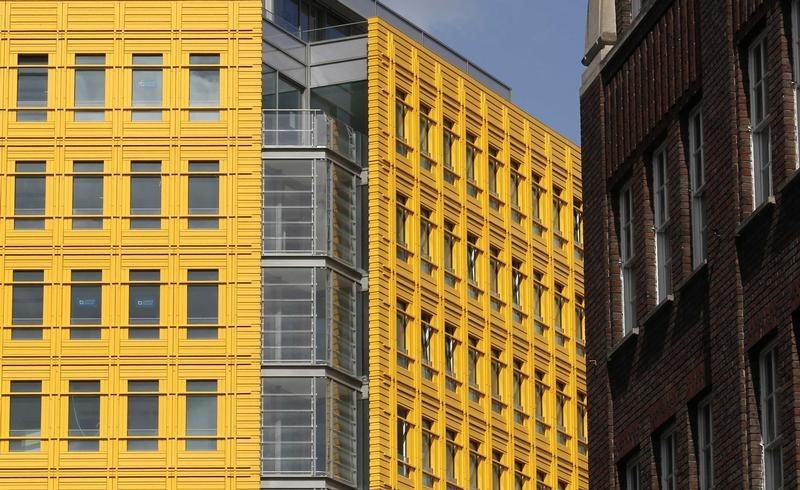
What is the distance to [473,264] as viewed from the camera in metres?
84.2

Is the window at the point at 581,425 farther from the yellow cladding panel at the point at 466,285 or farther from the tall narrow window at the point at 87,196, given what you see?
the tall narrow window at the point at 87,196

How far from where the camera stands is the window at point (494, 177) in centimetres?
8581

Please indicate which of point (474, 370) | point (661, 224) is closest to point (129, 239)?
point (474, 370)

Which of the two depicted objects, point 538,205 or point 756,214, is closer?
point 756,214

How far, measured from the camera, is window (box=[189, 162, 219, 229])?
7712cm

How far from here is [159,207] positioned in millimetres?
77062

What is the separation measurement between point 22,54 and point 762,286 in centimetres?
5269

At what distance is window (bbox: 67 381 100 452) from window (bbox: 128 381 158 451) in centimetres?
98

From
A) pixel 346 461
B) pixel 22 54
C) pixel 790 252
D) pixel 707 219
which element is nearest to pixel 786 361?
pixel 790 252

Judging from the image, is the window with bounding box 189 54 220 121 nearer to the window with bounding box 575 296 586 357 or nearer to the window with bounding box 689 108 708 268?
the window with bounding box 575 296 586 357

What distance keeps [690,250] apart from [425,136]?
50.7 metres

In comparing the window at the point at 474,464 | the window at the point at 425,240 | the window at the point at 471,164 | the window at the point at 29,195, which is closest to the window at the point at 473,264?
the window at the point at 471,164

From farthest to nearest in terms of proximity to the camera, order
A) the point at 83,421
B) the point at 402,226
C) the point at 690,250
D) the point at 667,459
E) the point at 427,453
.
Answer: the point at 402,226 < the point at 427,453 < the point at 83,421 < the point at 667,459 < the point at 690,250

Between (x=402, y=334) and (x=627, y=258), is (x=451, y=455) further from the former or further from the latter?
(x=627, y=258)
